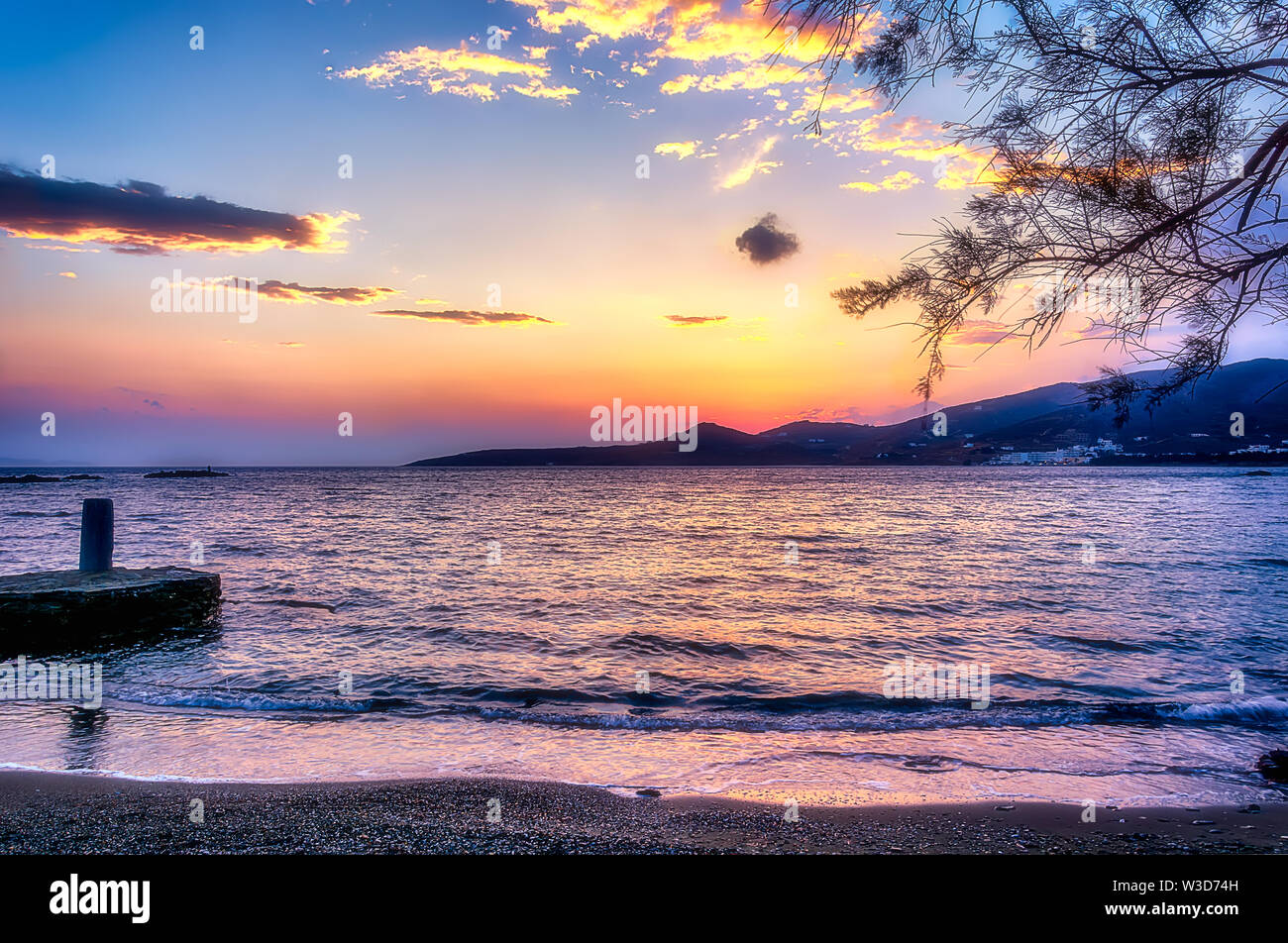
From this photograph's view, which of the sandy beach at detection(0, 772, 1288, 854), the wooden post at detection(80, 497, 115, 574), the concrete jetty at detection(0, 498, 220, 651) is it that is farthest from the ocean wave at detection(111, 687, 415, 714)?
the wooden post at detection(80, 497, 115, 574)

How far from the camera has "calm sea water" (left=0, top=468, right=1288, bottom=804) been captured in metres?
7.05

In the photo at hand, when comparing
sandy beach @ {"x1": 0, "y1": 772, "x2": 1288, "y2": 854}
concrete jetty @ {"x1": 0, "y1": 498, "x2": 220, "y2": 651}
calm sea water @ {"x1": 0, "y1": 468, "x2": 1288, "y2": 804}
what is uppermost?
concrete jetty @ {"x1": 0, "y1": 498, "x2": 220, "y2": 651}

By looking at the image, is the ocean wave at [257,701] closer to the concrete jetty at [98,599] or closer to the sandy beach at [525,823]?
the sandy beach at [525,823]

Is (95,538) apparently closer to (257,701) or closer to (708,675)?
(257,701)

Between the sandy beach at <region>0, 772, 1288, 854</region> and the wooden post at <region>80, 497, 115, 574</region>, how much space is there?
9.91 meters

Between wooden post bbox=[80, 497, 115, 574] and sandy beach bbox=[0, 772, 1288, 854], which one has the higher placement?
wooden post bbox=[80, 497, 115, 574]

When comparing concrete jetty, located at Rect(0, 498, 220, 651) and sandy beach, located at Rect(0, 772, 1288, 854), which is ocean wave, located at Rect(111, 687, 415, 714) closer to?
sandy beach, located at Rect(0, 772, 1288, 854)

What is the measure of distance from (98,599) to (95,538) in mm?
2755

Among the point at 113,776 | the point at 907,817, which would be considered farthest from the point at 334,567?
the point at 907,817

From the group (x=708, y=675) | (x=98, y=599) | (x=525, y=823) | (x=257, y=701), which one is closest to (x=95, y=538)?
(x=98, y=599)

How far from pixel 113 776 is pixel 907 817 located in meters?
7.79

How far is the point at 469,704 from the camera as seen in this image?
9477mm

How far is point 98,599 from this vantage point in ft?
40.3

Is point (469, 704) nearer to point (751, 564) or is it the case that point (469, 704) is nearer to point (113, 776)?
point (113, 776)
